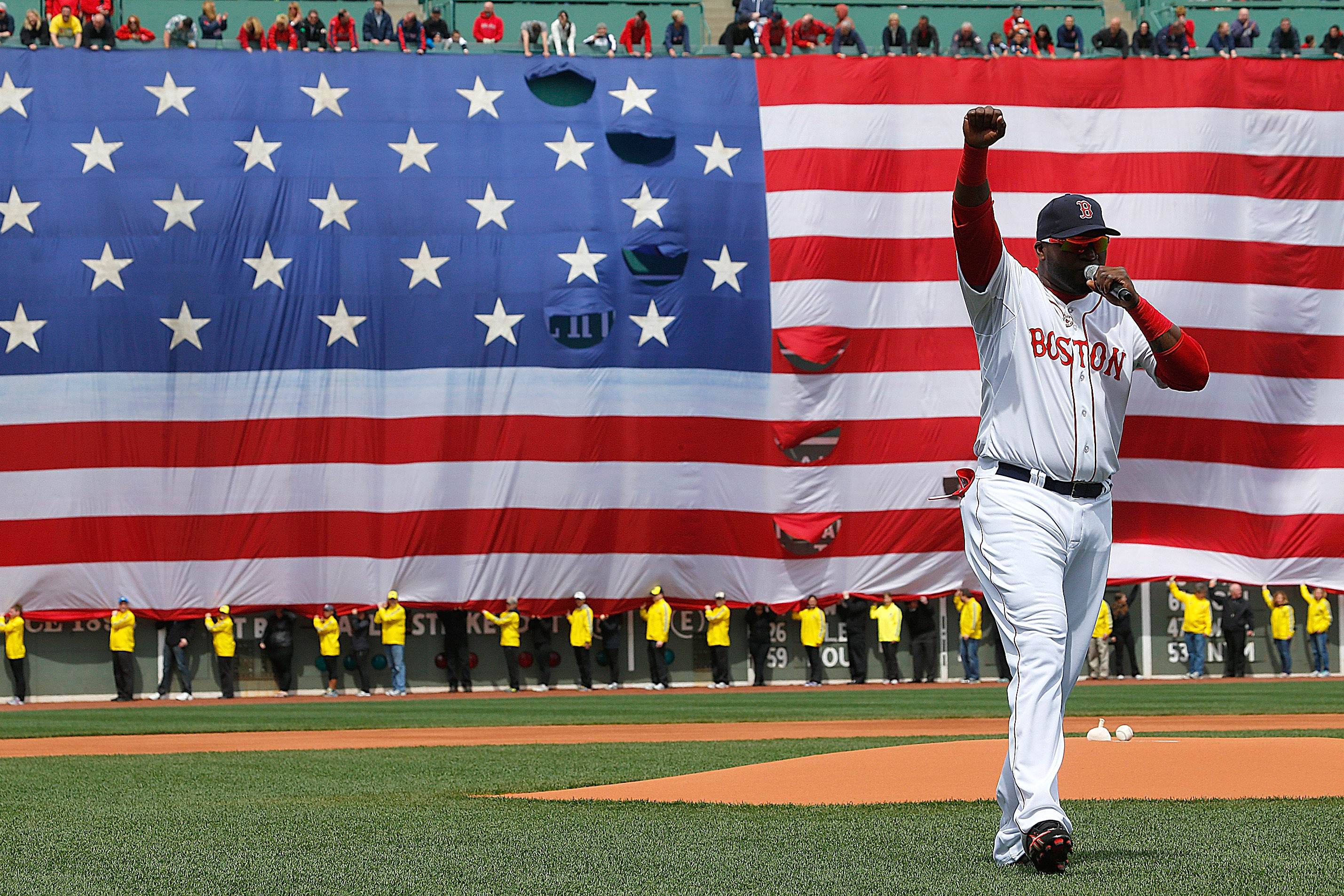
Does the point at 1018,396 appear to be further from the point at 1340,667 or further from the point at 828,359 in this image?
the point at 1340,667

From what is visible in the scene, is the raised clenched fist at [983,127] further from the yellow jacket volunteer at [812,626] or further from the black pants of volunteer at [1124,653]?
the black pants of volunteer at [1124,653]

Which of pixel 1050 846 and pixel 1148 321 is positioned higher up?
pixel 1148 321

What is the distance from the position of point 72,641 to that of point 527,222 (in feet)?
32.3

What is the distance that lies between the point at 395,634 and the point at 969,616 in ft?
30.3

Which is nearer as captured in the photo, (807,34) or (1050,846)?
(1050,846)

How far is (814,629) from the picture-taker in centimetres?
2341

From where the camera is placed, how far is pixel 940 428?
2352 cm

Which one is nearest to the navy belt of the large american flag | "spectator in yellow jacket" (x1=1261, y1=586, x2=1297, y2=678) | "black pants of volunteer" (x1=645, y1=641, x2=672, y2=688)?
the large american flag

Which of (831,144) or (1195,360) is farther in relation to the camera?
(831,144)

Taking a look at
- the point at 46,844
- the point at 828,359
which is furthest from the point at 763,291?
the point at 46,844

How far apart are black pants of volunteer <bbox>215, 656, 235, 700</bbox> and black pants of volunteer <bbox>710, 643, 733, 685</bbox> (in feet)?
25.1

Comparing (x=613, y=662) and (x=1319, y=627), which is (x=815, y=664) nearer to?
(x=613, y=662)

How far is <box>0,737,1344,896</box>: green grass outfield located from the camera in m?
4.25

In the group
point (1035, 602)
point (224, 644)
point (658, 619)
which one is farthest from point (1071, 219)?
point (224, 644)
